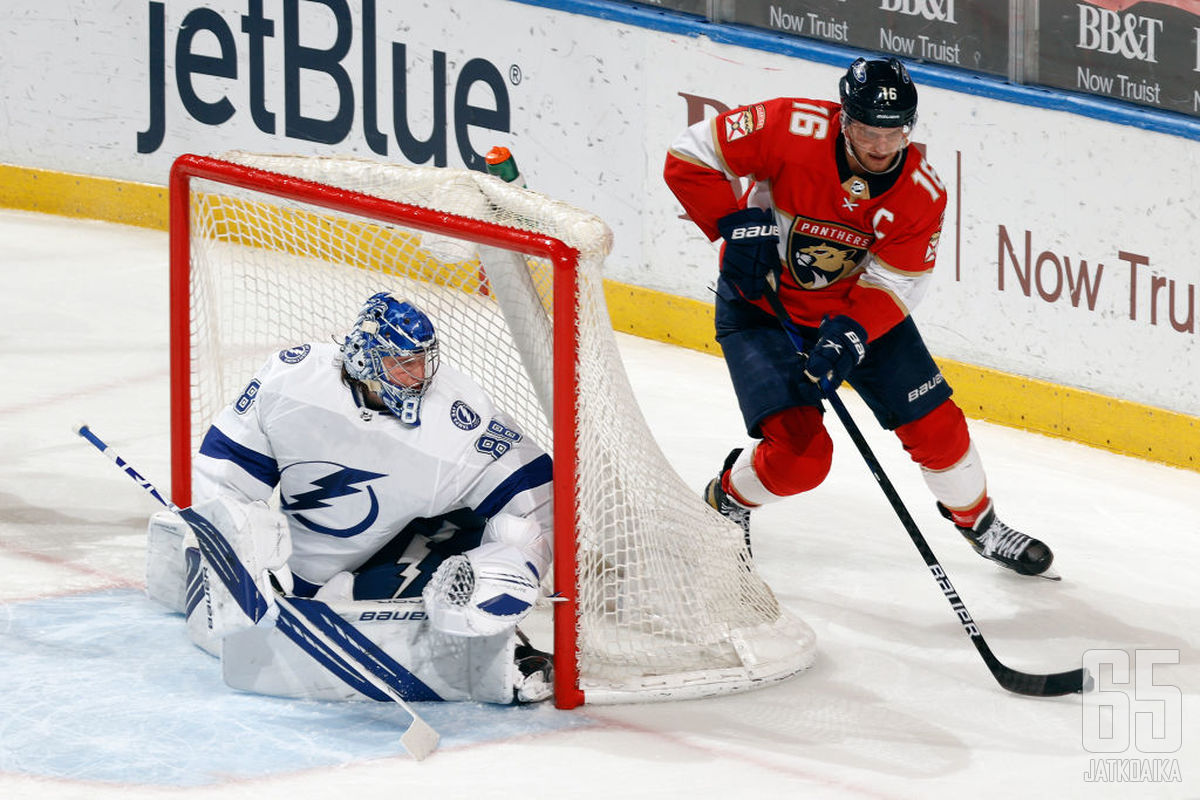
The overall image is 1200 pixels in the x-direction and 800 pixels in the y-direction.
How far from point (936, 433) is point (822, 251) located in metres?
0.50

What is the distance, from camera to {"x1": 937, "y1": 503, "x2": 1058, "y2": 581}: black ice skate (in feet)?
15.1

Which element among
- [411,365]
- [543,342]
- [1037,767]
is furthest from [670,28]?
[1037,767]

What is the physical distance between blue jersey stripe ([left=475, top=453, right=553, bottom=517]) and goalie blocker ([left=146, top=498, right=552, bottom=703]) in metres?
0.06

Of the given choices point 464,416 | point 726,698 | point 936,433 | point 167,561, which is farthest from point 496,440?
point 936,433

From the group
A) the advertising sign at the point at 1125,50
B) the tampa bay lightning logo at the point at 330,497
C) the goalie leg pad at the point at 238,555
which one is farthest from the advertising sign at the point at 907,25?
the goalie leg pad at the point at 238,555

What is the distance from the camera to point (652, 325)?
6.61m

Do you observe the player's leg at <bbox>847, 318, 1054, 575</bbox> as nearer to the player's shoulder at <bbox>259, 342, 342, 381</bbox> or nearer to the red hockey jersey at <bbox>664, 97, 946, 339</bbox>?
the red hockey jersey at <bbox>664, 97, 946, 339</bbox>

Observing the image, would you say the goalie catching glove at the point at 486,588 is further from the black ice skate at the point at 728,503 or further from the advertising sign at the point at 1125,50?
the advertising sign at the point at 1125,50

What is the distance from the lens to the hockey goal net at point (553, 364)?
12.0 feet

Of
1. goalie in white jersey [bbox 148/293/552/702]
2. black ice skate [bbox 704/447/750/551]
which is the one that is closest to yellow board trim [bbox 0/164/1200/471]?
black ice skate [bbox 704/447/750/551]

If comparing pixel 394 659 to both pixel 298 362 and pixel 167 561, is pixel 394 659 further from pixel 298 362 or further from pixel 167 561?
pixel 167 561

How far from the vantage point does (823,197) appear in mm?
4156

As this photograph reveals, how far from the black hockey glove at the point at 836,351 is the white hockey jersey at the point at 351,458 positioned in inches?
23.7

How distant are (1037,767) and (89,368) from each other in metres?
3.42
